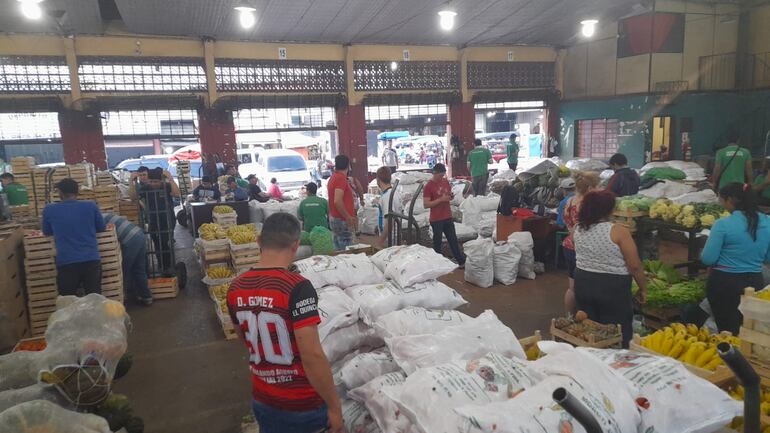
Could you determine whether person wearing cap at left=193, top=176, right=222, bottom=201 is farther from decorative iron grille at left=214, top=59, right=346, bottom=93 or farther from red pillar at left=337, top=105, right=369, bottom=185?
red pillar at left=337, top=105, right=369, bottom=185

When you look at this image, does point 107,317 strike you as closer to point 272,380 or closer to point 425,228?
point 272,380

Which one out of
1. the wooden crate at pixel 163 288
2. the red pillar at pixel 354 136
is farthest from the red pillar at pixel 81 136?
the wooden crate at pixel 163 288

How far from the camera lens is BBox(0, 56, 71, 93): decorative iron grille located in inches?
396

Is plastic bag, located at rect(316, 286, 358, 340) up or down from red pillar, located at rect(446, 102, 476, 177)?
down

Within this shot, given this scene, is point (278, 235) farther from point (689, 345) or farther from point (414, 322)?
point (689, 345)

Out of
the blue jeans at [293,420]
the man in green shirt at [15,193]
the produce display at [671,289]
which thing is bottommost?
the produce display at [671,289]

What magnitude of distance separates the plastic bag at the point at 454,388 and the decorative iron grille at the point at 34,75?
11541mm

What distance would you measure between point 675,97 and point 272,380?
13.4 m

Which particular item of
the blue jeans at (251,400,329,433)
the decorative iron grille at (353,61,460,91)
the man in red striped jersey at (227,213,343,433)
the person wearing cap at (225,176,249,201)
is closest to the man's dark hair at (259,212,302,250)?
the man in red striped jersey at (227,213,343,433)

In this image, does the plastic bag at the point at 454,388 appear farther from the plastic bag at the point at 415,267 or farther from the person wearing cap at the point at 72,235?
the person wearing cap at the point at 72,235

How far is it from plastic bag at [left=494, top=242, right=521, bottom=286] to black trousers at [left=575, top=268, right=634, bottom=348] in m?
2.93

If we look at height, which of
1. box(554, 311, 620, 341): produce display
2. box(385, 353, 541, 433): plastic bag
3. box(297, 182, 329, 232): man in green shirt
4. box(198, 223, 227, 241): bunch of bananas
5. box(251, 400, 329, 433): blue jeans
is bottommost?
box(554, 311, 620, 341): produce display

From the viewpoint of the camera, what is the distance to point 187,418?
3598 mm

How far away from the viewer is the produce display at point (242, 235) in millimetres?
6114
